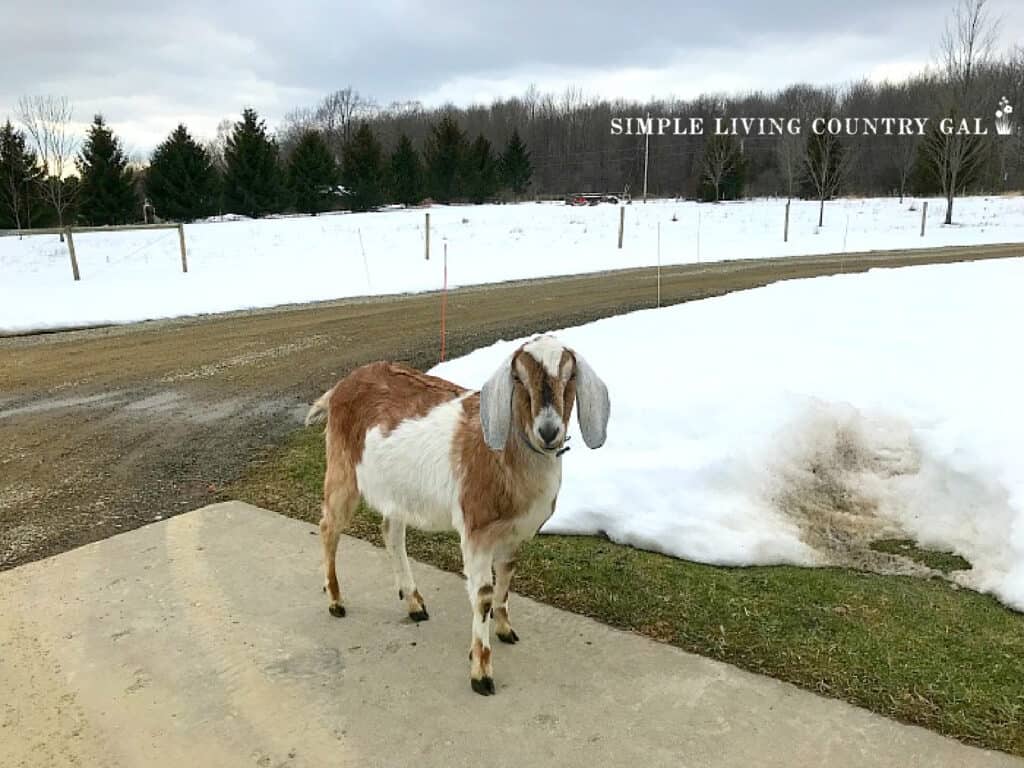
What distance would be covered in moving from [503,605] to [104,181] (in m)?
40.2

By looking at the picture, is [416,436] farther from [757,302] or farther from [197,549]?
[757,302]

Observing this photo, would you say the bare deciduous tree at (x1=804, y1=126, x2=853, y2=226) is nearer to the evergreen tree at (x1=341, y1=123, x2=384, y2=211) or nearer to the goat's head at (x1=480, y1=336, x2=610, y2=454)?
the evergreen tree at (x1=341, y1=123, x2=384, y2=211)

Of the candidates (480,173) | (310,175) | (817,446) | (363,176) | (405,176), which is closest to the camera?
(817,446)

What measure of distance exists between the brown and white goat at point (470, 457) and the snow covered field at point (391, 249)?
12741mm

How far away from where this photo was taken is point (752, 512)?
496 cm

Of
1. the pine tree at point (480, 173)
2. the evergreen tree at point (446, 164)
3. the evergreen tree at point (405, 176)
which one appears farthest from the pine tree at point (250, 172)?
the pine tree at point (480, 173)

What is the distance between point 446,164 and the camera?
180 feet

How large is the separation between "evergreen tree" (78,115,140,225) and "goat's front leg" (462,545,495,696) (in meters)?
39.4

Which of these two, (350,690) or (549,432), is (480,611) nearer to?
(350,690)

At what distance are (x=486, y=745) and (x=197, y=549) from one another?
8.20 ft

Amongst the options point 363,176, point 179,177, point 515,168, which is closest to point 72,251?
point 179,177

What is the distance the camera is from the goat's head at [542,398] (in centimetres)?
308

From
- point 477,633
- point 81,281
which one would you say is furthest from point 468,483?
point 81,281

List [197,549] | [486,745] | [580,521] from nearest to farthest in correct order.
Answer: [486,745]
[197,549]
[580,521]
